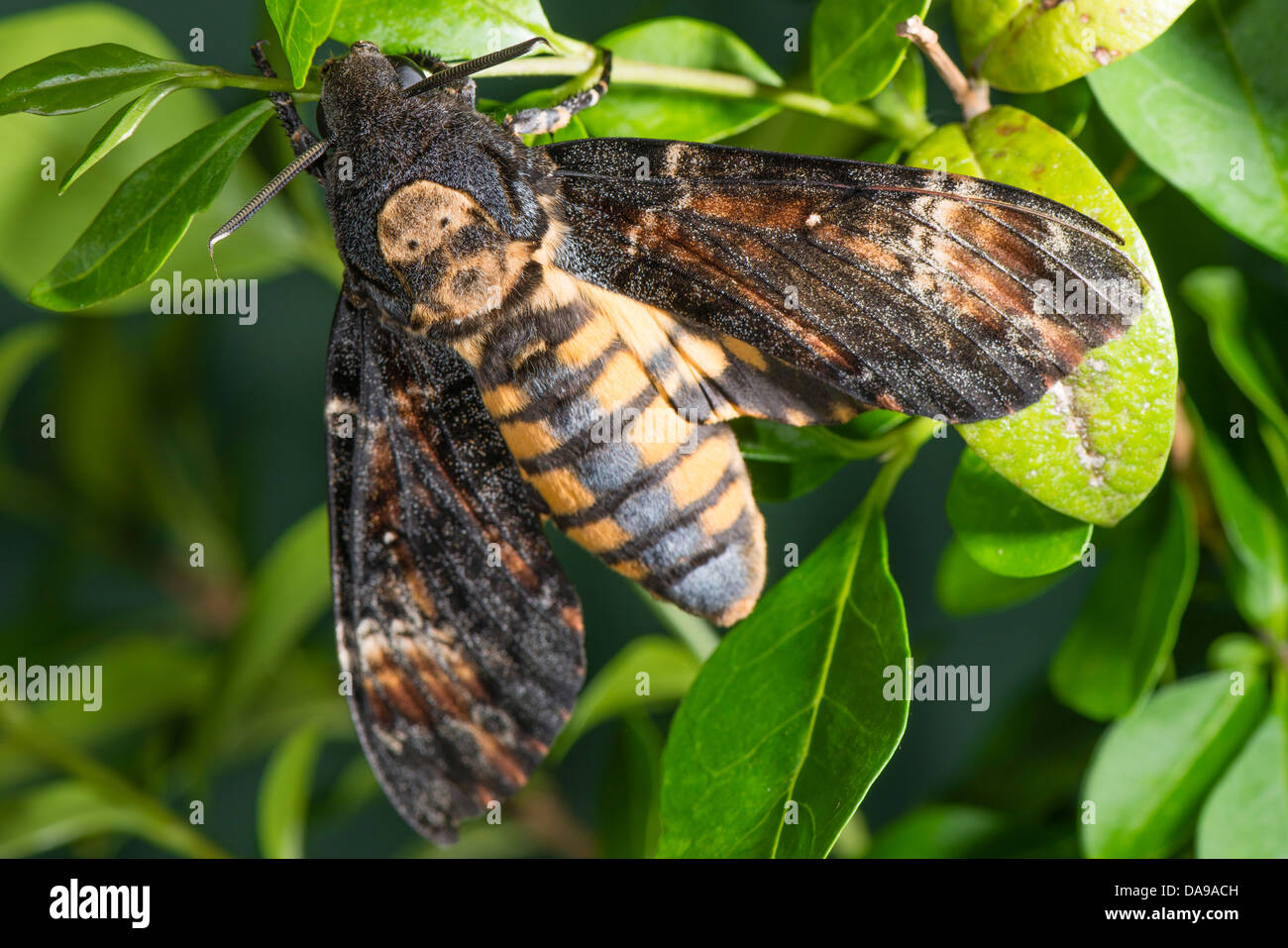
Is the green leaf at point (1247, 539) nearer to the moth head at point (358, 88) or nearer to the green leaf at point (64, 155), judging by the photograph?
the moth head at point (358, 88)

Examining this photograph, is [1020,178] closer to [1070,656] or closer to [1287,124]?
[1287,124]

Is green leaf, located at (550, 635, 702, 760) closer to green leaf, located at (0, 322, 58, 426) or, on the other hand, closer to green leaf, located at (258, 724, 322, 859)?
green leaf, located at (258, 724, 322, 859)

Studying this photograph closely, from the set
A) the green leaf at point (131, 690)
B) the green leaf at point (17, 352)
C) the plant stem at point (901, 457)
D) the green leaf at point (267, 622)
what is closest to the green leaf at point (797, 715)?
the plant stem at point (901, 457)

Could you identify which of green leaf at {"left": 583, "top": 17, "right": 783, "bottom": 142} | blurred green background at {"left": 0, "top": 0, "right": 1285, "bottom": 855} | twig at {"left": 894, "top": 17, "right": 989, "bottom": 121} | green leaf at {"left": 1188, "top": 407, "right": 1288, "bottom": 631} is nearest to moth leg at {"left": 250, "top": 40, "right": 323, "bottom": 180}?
green leaf at {"left": 583, "top": 17, "right": 783, "bottom": 142}

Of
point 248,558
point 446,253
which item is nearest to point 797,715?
point 446,253

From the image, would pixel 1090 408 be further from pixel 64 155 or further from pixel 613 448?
pixel 64 155
